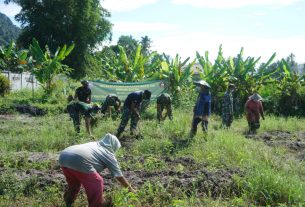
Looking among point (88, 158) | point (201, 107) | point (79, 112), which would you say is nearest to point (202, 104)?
point (201, 107)

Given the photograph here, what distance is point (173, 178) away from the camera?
689 cm

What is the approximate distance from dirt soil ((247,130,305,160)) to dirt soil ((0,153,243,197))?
3.61 meters

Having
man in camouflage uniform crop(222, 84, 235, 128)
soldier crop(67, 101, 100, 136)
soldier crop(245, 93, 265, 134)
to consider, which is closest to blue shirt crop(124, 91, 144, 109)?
soldier crop(67, 101, 100, 136)

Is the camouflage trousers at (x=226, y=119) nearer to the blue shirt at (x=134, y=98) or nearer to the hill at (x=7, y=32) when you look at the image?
the blue shirt at (x=134, y=98)

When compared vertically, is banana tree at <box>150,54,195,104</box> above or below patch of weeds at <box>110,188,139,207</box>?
above

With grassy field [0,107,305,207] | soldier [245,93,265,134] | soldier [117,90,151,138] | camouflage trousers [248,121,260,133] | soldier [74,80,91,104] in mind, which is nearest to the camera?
grassy field [0,107,305,207]

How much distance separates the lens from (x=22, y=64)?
21.9 metres

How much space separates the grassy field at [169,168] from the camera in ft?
20.1

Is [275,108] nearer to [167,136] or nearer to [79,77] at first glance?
[167,136]

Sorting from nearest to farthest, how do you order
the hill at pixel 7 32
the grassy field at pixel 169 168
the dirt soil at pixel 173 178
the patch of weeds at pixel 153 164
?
the grassy field at pixel 169 168
the dirt soil at pixel 173 178
the patch of weeds at pixel 153 164
the hill at pixel 7 32

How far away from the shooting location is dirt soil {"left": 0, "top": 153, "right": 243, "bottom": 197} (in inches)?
257

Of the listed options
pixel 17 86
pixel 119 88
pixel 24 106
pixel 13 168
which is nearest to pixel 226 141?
pixel 13 168

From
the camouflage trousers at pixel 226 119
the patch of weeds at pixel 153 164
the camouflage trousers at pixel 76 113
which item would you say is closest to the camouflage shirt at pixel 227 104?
the camouflage trousers at pixel 226 119

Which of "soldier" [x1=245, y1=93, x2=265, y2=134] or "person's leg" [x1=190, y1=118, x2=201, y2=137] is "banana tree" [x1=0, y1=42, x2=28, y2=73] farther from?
"person's leg" [x1=190, y1=118, x2=201, y2=137]
